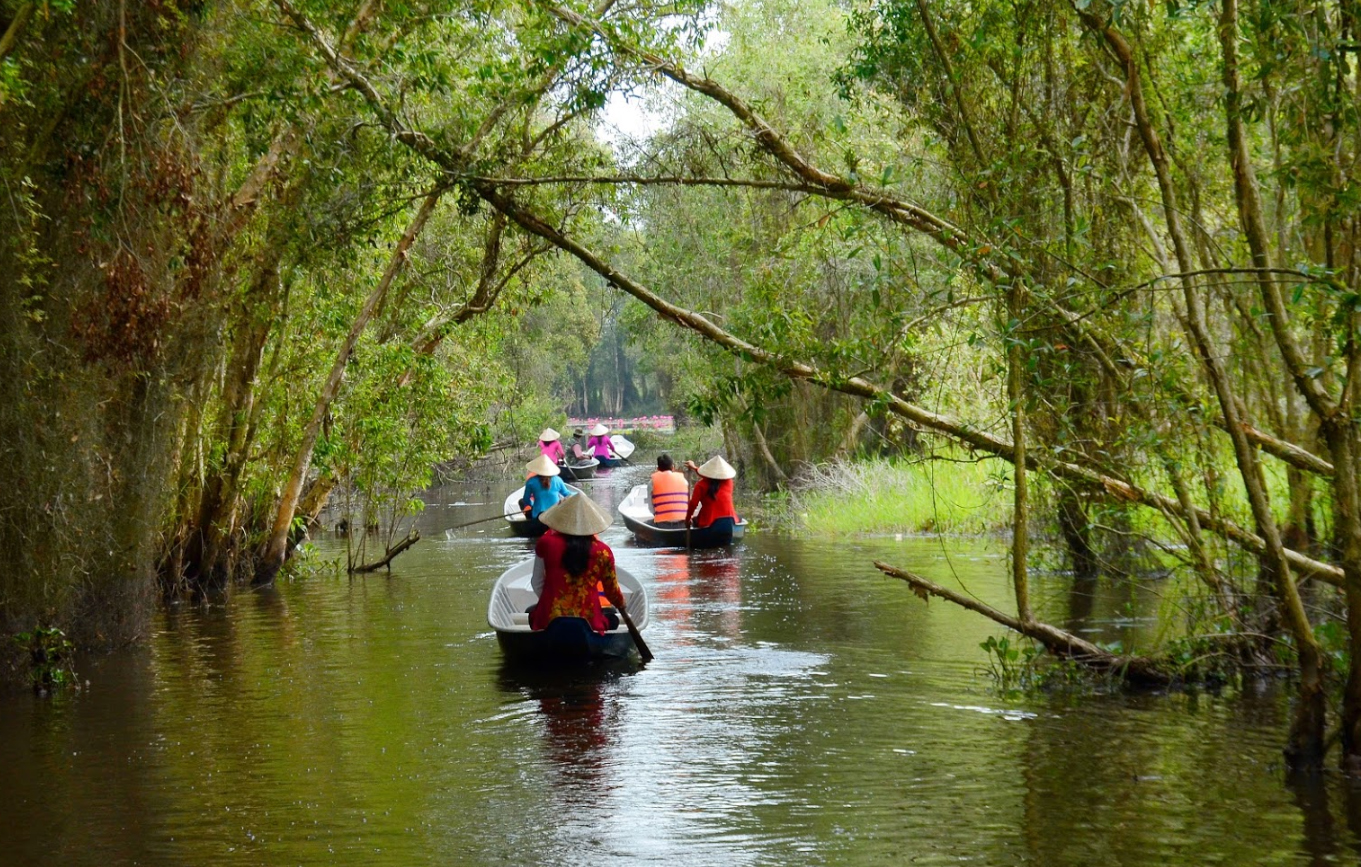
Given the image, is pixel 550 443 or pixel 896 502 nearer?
pixel 896 502

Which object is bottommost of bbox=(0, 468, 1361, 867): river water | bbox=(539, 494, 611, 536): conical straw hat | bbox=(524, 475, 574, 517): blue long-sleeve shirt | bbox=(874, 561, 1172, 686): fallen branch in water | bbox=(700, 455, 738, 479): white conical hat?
bbox=(0, 468, 1361, 867): river water

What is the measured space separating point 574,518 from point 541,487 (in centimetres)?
1181

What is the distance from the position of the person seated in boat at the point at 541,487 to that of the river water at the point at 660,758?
8062 mm

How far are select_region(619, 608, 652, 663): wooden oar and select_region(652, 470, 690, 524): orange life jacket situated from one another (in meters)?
10.4

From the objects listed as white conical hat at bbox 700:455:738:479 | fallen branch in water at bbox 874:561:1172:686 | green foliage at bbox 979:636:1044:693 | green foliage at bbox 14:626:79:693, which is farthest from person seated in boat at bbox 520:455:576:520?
fallen branch in water at bbox 874:561:1172:686

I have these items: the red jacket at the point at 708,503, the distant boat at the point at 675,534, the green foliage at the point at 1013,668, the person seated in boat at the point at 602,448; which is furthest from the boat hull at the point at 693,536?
the person seated in boat at the point at 602,448

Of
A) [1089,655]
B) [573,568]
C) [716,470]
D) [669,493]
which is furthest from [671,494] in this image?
[1089,655]

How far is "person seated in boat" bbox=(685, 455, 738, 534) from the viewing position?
20969mm

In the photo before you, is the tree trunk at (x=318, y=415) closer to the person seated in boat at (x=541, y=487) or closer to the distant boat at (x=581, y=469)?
the person seated in boat at (x=541, y=487)

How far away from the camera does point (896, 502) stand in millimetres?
23156

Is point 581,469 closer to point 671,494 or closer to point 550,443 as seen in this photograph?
point 550,443

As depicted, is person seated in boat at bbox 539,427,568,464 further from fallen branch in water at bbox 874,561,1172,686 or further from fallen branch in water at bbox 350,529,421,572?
fallen branch in water at bbox 874,561,1172,686

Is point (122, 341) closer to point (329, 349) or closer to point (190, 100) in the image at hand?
point (190, 100)

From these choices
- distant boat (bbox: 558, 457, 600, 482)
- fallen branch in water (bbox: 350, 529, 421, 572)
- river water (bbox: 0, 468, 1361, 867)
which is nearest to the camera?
river water (bbox: 0, 468, 1361, 867)
